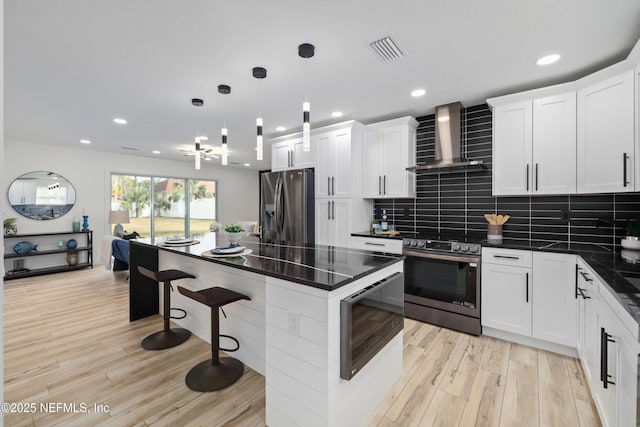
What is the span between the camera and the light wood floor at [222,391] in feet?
6.08

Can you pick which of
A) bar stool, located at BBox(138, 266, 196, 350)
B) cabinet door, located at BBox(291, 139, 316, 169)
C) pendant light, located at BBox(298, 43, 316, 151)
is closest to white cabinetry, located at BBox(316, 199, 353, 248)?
cabinet door, located at BBox(291, 139, 316, 169)

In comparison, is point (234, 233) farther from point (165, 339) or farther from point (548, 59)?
point (548, 59)

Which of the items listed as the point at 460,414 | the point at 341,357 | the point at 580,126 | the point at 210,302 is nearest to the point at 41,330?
the point at 210,302

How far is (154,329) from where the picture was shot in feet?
10.1

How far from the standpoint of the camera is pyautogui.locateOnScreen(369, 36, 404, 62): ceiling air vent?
218 centimetres

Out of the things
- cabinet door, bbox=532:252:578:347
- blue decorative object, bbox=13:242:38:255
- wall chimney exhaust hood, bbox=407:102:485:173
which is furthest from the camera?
blue decorative object, bbox=13:242:38:255

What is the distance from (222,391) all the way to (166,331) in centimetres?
113

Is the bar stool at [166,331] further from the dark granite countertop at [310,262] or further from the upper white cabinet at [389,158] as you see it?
the upper white cabinet at [389,158]

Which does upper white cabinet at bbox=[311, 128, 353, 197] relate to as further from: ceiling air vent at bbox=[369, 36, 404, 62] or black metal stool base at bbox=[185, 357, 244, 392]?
black metal stool base at bbox=[185, 357, 244, 392]

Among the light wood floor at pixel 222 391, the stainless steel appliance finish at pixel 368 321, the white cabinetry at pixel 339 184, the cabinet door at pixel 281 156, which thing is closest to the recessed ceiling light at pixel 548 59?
the white cabinetry at pixel 339 184

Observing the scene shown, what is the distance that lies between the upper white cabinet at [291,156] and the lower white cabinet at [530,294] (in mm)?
2627

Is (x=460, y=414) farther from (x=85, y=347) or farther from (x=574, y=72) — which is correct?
(x=85, y=347)

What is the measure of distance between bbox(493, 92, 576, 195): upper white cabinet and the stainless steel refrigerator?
2.31 metres

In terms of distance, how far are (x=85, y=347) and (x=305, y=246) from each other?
2.24 meters
